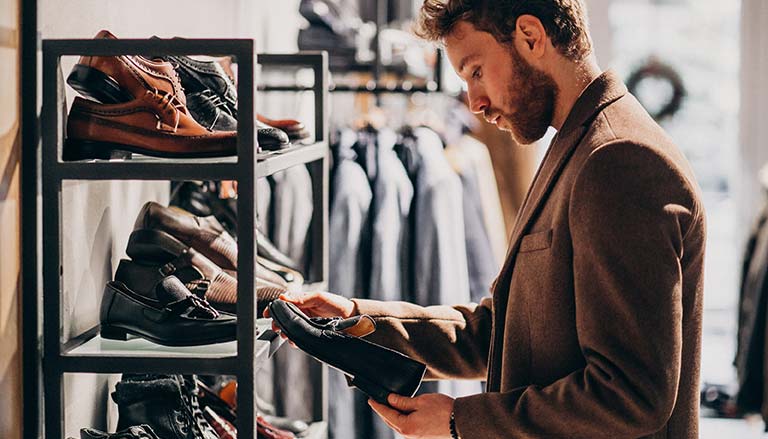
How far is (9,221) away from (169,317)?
0.80 feet

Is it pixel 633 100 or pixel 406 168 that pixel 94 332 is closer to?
pixel 633 100

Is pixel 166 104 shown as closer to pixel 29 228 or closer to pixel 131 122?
pixel 131 122

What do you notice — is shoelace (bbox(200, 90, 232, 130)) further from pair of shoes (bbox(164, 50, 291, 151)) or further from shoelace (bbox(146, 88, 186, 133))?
shoelace (bbox(146, 88, 186, 133))

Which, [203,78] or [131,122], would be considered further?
[203,78]

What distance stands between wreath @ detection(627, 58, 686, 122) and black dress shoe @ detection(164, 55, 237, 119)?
3473 mm

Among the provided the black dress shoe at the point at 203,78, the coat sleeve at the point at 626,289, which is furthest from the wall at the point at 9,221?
the coat sleeve at the point at 626,289

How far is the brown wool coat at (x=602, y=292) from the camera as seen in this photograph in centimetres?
134

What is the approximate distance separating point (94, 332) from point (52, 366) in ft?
0.58

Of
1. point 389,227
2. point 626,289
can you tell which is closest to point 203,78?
point 626,289

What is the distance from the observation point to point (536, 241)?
1495 mm

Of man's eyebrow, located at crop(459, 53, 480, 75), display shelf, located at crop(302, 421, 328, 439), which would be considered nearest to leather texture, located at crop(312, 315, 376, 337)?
man's eyebrow, located at crop(459, 53, 480, 75)

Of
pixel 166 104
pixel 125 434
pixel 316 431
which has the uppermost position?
pixel 166 104

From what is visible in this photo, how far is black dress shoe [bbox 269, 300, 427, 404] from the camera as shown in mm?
1499

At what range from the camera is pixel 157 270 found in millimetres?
1508
